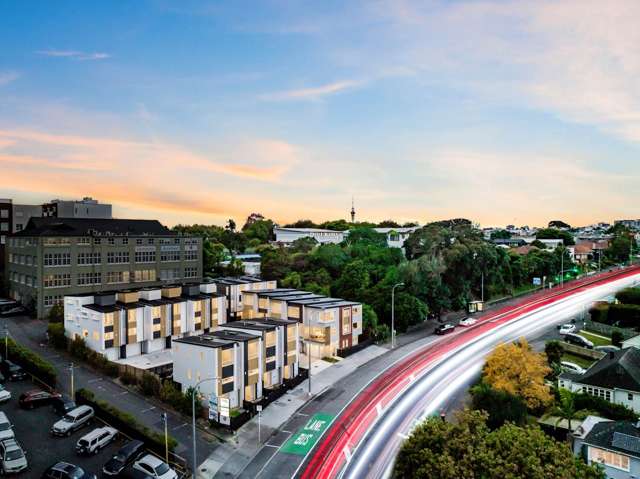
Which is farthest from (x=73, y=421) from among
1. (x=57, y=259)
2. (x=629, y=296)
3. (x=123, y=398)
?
(x=629, y=296)

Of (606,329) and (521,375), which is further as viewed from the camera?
(606,329)

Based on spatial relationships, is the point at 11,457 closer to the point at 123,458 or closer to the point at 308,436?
the point at 123,458

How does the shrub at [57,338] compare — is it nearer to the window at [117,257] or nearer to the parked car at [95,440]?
the parked car at [95,440]

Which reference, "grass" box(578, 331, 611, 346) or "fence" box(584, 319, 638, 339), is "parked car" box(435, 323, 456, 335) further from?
"fence" box(584, 319, 638, 339)

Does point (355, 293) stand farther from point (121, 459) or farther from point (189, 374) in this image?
point (121, 459)

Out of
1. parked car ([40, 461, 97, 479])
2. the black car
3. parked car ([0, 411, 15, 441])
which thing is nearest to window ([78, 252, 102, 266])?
parked car ([0, 411, 15, 441])

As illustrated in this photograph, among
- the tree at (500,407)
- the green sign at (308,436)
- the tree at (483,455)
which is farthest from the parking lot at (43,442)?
the tree at (500,407)

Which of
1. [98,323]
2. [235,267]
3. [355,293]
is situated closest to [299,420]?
[98,323]
